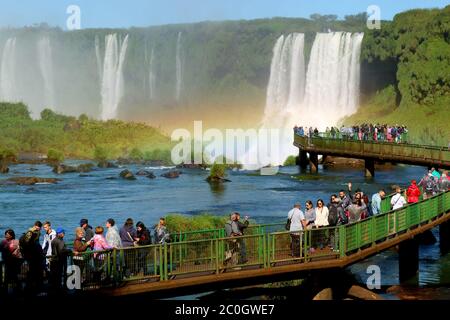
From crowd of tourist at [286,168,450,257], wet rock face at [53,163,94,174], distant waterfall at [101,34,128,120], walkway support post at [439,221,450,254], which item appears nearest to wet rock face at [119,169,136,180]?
wet rock face at [53,163,94,174]

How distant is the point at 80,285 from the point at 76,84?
411 ft

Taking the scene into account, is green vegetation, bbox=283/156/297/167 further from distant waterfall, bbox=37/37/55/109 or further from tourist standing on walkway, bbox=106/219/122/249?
distant waterfall, bbox=37/37/55/109

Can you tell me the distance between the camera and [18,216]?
124 feet

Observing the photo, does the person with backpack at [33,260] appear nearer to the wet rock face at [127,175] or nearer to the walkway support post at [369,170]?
the walkway support post at [369,170]

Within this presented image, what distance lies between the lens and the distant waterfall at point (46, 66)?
142375 millimetres

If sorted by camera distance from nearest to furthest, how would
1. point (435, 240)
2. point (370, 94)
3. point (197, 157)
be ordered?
point (435, 240) → point (197, 157) → point (370, 94)

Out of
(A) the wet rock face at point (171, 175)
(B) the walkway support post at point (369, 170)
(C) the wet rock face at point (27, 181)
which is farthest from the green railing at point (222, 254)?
(A) the wet rock face at point (171, 175)

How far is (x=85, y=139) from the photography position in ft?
292

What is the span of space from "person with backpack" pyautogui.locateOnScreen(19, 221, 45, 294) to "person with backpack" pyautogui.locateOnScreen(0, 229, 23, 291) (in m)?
0.16

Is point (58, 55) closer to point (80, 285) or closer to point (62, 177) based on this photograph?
point (62, 177)

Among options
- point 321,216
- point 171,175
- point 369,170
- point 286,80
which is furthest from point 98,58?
point 321,216

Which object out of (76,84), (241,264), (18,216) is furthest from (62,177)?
(76,84)

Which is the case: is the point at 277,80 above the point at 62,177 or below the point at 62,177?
above

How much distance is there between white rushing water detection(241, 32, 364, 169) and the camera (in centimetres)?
8962
